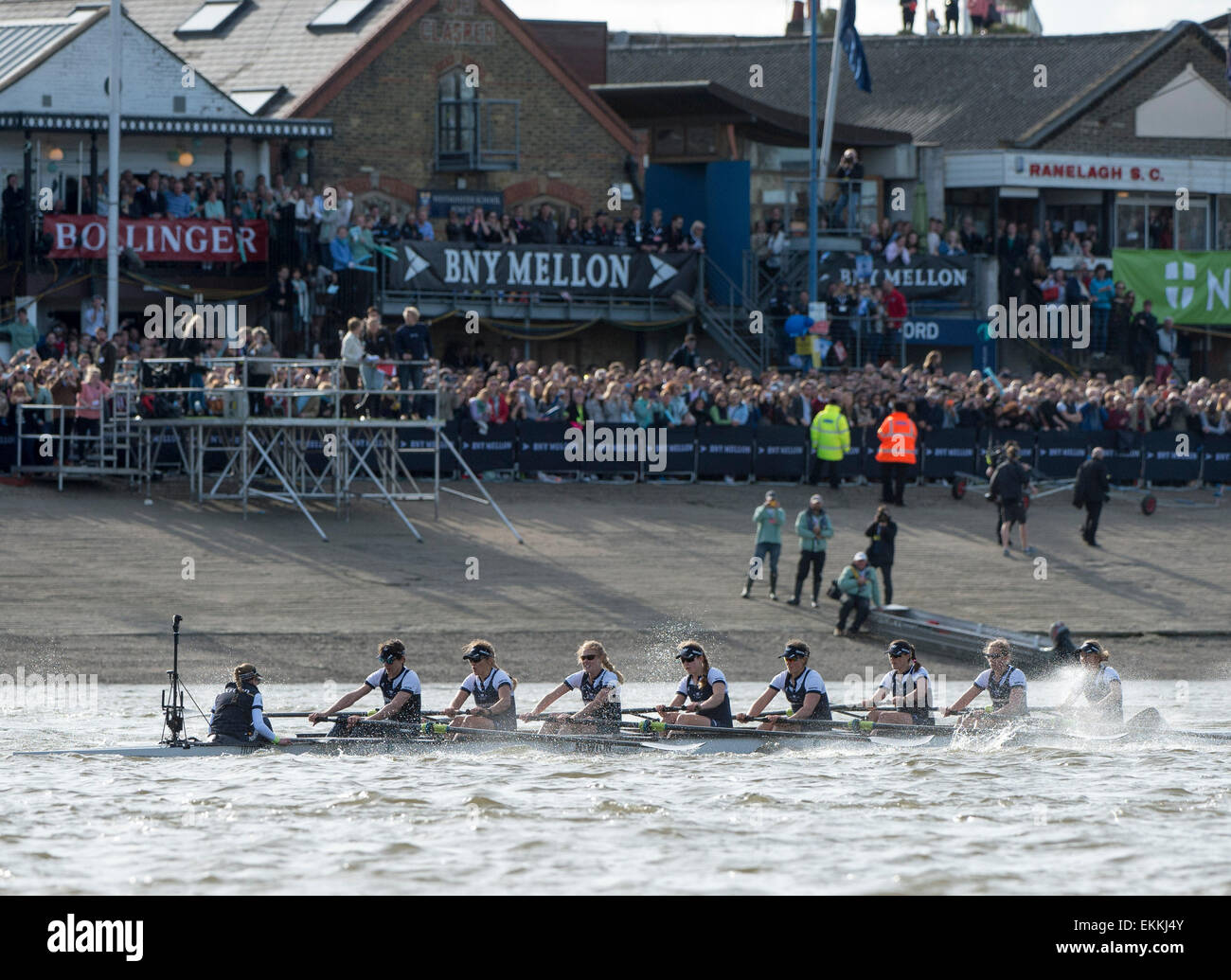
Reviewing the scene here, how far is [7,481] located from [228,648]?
7538 millimetres

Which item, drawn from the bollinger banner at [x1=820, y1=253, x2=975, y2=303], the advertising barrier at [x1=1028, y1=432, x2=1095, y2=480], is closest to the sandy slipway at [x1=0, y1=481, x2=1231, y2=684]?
the advertising barrier at [x1=1028, y1=432, x2=1095, y2=480]

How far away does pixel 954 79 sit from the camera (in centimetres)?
5469

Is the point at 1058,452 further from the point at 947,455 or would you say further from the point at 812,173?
the point at 812,173

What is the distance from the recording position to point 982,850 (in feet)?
55.4

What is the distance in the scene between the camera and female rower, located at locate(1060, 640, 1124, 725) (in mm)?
21641

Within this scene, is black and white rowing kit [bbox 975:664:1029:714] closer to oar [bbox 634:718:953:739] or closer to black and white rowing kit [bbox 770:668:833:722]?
oar [bbox 634:718:953:739]

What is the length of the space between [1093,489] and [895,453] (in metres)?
3.31

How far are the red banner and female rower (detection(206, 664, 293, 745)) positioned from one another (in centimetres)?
1752

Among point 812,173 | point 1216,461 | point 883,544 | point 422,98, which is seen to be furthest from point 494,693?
point 422,98

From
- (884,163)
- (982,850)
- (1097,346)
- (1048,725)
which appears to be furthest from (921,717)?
(884,163)

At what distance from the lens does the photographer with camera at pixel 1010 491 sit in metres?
32.0

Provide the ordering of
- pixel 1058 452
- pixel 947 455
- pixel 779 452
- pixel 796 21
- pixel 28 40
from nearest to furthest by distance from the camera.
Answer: pixel 779 452 → pixel 947 455 → pixel 1058 452 → pixel 28 40 → pixel 796 21

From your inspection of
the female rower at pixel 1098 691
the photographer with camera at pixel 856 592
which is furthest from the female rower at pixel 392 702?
the photographer with camera at pixel 856 592
